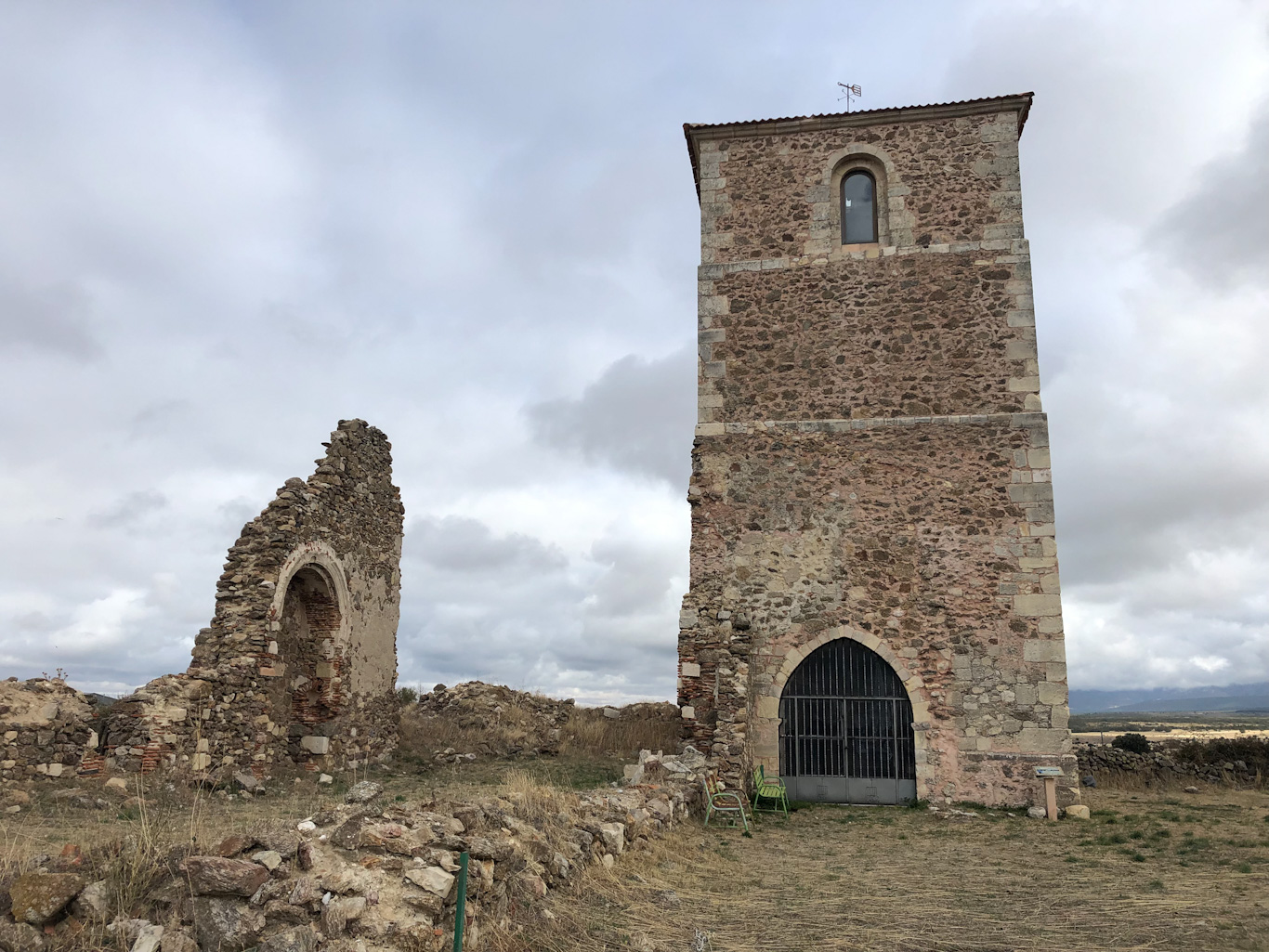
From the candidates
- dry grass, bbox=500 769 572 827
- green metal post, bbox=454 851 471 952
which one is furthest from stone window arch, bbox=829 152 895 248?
green metal post, bbox=454 851 471 952

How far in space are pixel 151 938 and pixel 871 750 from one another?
376 inches

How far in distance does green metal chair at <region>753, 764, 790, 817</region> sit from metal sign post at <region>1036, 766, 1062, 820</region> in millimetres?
3082

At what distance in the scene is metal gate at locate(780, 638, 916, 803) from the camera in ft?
38.2

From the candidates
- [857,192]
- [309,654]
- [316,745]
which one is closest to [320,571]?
[309,654]

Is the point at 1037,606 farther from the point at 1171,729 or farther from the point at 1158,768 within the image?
the point at 1171,729

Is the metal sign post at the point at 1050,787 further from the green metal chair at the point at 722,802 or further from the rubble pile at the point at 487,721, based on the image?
the rubble pile at the point at 487,721

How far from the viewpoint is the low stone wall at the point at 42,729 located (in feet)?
30.0

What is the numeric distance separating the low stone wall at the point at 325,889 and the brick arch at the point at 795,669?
672 centimetres

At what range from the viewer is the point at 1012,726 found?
448 inches

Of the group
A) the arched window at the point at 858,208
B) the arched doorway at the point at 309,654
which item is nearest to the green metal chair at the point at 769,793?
the arched doorway at the point at 309,654

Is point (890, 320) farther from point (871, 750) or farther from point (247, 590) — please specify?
point (247, 590)

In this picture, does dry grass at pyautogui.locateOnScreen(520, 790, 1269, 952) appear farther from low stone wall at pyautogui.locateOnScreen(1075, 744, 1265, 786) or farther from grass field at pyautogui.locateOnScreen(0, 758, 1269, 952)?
low stone wall at pyautogui.locateOnScreen(1075, 744, 1265, 786)

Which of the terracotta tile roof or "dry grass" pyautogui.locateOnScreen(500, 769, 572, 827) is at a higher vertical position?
the terracotta tile roof

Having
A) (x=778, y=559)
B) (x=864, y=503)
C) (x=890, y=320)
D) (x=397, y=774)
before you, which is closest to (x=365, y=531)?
(x=397, y=774)
